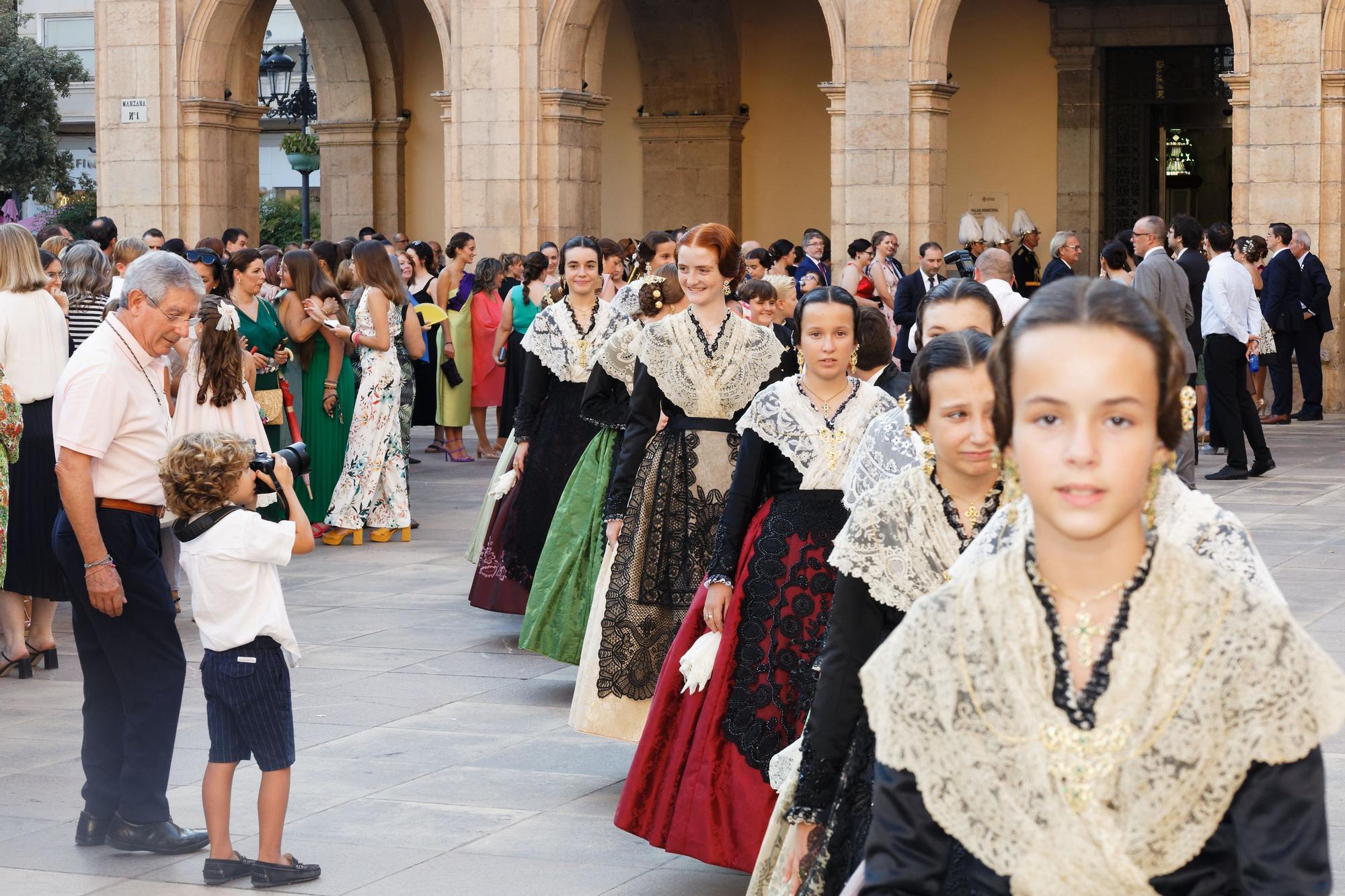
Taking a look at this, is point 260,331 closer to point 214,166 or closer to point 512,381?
point 512,381

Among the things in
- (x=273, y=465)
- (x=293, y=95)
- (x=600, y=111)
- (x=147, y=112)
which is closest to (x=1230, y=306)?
(x=600, y=111)

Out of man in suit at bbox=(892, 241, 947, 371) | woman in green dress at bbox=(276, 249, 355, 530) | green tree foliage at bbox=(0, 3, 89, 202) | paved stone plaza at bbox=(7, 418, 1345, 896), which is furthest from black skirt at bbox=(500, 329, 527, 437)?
green tree foliage at bbox=(0, 3, 89, 202)

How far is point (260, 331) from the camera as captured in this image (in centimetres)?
1070

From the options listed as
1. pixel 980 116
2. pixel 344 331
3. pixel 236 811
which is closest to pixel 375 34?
pixel 980 116

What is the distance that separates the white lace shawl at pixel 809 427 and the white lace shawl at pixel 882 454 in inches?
32.3

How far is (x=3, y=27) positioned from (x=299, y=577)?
2717 centimetres

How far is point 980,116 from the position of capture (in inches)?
926

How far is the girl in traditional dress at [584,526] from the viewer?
23.7 ft

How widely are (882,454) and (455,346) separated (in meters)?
12.1

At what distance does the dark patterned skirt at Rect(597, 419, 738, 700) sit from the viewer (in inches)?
241

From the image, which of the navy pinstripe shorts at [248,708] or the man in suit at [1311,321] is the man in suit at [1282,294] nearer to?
the man in suit at [1311,321]

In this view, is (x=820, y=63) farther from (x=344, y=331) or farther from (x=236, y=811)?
(x=236, y=811)

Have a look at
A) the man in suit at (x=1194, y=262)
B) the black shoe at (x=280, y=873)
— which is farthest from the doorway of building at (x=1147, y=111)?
the black shoe at (x=280, y=873)

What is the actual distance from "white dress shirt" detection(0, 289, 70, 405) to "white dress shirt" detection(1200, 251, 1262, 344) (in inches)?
343
